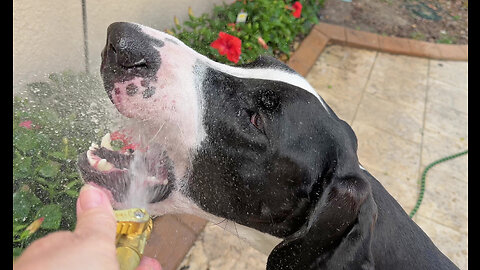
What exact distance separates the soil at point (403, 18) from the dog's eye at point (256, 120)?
15.6 ft

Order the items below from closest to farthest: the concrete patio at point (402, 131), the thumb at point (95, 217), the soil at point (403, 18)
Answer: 1. the thumb at point (95, 217)
2. the concrete patio at point (402, 131)
3. the soil at point (403, 18)

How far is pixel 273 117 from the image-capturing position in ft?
6.50

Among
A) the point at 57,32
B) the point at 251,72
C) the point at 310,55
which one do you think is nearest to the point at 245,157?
the point at 251,72

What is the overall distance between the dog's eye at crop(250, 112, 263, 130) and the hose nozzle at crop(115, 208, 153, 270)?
59 centimetres

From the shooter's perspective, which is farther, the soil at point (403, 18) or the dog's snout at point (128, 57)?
the soil at point (403, 18)

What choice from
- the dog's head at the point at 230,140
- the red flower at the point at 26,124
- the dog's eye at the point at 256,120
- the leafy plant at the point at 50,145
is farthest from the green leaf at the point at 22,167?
the dog's eye at the point at 256,120

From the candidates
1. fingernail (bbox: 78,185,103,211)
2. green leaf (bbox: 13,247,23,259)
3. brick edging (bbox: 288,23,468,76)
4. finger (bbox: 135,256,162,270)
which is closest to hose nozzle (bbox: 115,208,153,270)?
finger (bbox: 135,256,162,270)

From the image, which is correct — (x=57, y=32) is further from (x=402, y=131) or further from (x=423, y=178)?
(x=402, y=131)

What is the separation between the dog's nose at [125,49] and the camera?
6.05 ft

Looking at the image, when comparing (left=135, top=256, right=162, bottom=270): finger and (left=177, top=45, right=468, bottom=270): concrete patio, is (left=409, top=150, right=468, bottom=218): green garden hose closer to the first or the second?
(left=177, top=45, right=468, bottom=270): concrete patio

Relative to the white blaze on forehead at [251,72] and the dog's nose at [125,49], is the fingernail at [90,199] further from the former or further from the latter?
the white blaze on forehead at [251,72]

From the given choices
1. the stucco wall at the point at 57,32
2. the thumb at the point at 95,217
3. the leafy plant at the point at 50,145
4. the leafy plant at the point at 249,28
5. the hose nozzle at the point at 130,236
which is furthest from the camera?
the leafy plant at the point at 249,28

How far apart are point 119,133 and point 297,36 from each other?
389cm

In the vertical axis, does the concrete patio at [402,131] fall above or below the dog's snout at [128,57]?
below
